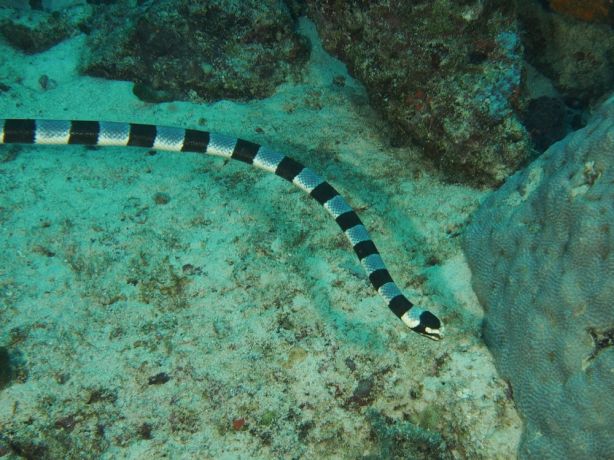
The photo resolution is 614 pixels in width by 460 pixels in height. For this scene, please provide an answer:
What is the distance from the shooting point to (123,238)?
13.6ft

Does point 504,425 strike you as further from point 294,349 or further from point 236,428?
point 236,428

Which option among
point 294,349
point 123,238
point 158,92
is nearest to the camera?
point 294,349

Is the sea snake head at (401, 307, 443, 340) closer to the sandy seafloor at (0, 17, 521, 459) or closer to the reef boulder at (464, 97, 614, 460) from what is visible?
the sandy seafloor at (0, 17, 521, 459)

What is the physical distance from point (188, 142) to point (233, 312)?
1960mm

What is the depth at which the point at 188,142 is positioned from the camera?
4.77m

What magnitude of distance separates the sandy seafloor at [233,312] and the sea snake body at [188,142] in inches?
8.5

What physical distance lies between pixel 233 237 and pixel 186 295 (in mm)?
717

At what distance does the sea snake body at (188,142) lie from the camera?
4328 mm

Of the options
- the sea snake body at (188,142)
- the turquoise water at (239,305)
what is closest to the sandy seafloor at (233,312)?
the turquoise water at (239,305)

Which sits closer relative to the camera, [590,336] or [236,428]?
[590,336]

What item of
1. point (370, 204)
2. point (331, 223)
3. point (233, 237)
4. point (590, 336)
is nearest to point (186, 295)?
point (233, 237)

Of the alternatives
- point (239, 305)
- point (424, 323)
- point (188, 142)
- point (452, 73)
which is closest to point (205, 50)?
point (188, 142)

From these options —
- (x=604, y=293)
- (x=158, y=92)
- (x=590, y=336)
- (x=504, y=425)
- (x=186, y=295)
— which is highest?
(x=604, y=293)

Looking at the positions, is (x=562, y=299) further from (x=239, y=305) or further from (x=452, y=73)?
(x=452, y=73)
